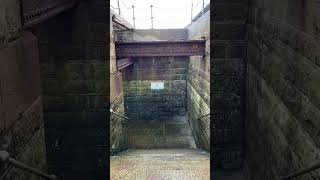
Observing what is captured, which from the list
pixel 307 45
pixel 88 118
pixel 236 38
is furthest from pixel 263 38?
pixel 88 118

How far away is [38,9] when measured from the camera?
418 cm

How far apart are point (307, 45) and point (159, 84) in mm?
14770

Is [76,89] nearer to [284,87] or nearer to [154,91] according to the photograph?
[284,87]

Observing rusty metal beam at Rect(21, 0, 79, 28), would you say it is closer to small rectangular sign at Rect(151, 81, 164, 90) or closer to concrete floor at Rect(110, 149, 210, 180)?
concrete floor at Rect(110, 149, 210, 180)

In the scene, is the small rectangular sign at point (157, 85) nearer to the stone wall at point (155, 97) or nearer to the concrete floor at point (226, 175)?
the stone wall at point (155, 97)

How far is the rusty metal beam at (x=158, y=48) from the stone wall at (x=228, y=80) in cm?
461

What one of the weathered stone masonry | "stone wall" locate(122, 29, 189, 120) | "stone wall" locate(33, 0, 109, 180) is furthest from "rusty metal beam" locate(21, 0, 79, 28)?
"stone wall" locate(122, 29, 189, 120)

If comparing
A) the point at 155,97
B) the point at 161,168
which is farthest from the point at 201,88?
the point at 161,168

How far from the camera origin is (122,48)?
459 inches

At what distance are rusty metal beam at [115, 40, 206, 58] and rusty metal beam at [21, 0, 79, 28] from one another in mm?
5817

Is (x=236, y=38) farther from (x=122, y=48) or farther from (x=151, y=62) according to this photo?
(x=151, y=62)

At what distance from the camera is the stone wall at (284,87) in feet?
9.72

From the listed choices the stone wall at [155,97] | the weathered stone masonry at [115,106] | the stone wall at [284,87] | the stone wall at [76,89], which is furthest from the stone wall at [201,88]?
the stone wall at [284,87]

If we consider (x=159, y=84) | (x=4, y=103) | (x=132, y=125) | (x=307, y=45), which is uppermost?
(x=307, y=45)
